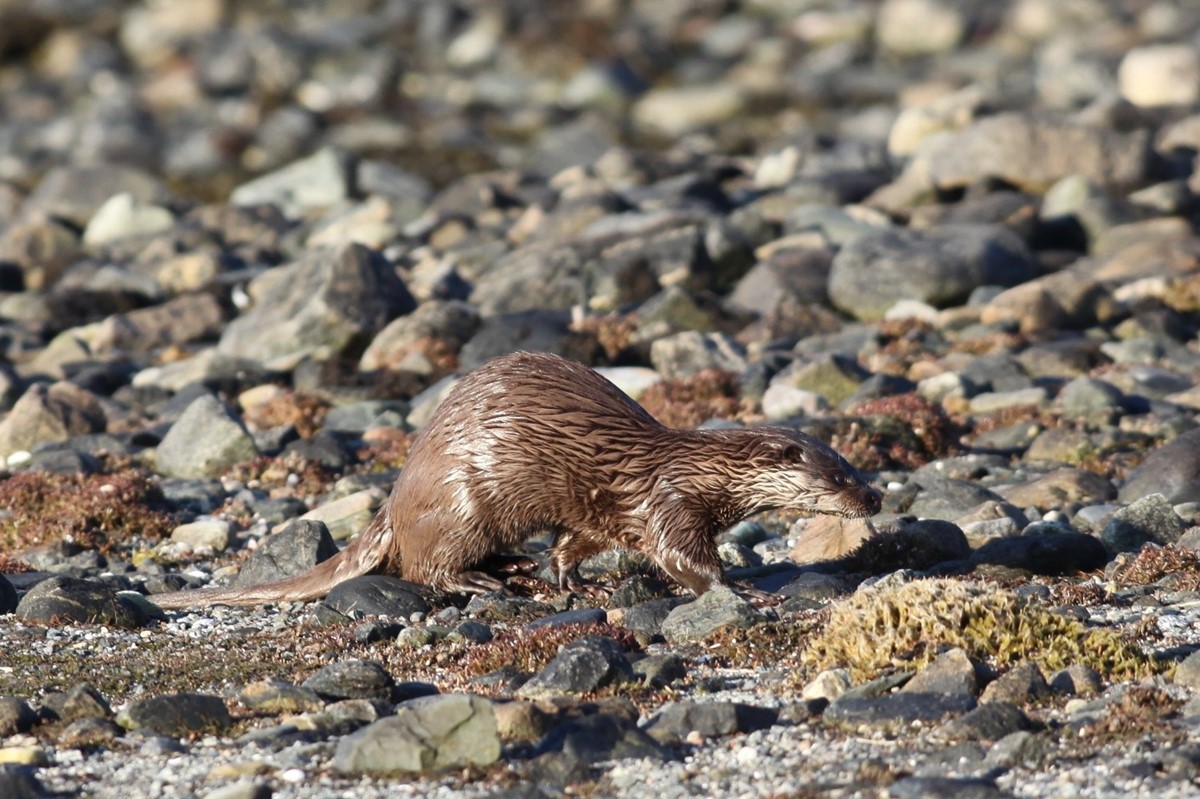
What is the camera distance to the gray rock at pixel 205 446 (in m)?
13.4

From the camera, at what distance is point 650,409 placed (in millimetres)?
14367

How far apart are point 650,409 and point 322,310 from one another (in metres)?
4.37

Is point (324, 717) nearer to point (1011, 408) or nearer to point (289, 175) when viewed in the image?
point (1011, 408)

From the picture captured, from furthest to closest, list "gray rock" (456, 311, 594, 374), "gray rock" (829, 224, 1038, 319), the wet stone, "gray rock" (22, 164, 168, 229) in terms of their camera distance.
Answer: "gray rock" (22, 164, 168, 229), "gray rock" (829, 224, 1038, 319), "gray rock" (456, 311, 594, 374), the wet stone

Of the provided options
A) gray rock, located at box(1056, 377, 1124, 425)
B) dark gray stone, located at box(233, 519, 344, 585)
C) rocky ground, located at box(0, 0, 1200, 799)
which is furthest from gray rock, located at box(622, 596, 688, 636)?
gray rock, located at box(1056, 377, 1124, 425)

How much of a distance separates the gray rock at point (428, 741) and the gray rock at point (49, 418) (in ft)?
27.0

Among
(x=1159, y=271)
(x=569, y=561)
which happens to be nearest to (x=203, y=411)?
(x=569, y=561)

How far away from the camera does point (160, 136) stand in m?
37.4

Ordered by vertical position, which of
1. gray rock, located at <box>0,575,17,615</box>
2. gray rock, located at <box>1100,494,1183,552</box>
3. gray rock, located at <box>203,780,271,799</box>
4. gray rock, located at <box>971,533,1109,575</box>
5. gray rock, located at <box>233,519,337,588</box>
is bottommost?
gray rock, located at <box>1100,494,1183,552</box>

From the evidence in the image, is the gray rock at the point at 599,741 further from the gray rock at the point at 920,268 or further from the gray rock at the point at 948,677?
the gray rock at the point at 920,268

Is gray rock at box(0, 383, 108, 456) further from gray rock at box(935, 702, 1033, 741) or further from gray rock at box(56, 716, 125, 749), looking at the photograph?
gray rock at box(935, 702, 1033, 741)

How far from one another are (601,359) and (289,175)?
14.2 m

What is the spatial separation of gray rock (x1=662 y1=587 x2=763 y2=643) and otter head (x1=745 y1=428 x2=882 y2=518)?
2.37 feet

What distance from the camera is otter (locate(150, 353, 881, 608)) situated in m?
9.30
